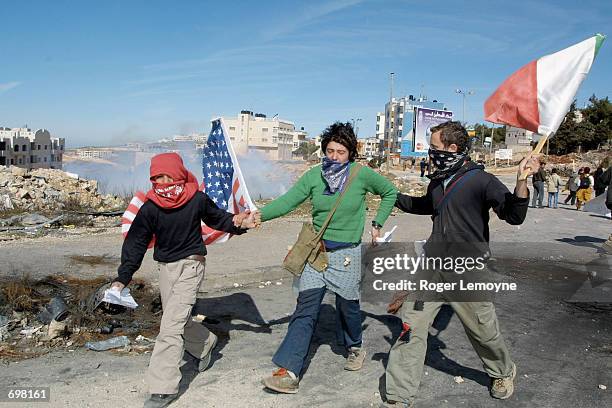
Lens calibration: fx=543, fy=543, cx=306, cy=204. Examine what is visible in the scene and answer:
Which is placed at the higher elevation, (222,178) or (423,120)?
(423,120)

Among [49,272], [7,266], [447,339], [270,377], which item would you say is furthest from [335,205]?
[7,266]

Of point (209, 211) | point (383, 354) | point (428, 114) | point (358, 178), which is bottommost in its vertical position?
point (383, 354)

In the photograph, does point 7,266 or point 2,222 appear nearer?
Answer: point 7,266

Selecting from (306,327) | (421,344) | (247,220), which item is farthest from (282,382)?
(247,220)

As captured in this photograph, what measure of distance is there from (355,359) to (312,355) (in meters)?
0.47

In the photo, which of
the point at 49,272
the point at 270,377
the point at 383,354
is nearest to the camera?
the point at 270,377

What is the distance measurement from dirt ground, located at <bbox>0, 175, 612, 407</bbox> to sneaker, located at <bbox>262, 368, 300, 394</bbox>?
56 millimetres

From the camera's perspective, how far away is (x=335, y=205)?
4.31 metres

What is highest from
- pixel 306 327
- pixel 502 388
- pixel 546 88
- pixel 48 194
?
pixel 546 88

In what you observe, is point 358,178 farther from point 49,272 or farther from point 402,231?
point 402,231

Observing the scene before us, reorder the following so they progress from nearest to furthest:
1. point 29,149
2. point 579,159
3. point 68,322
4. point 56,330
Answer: point 56,330, point 68,322, point 579,159, point 29,149

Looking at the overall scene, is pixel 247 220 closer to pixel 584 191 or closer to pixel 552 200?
pixel 584 191

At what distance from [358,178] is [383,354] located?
169 centimetres

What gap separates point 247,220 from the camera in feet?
14.7
